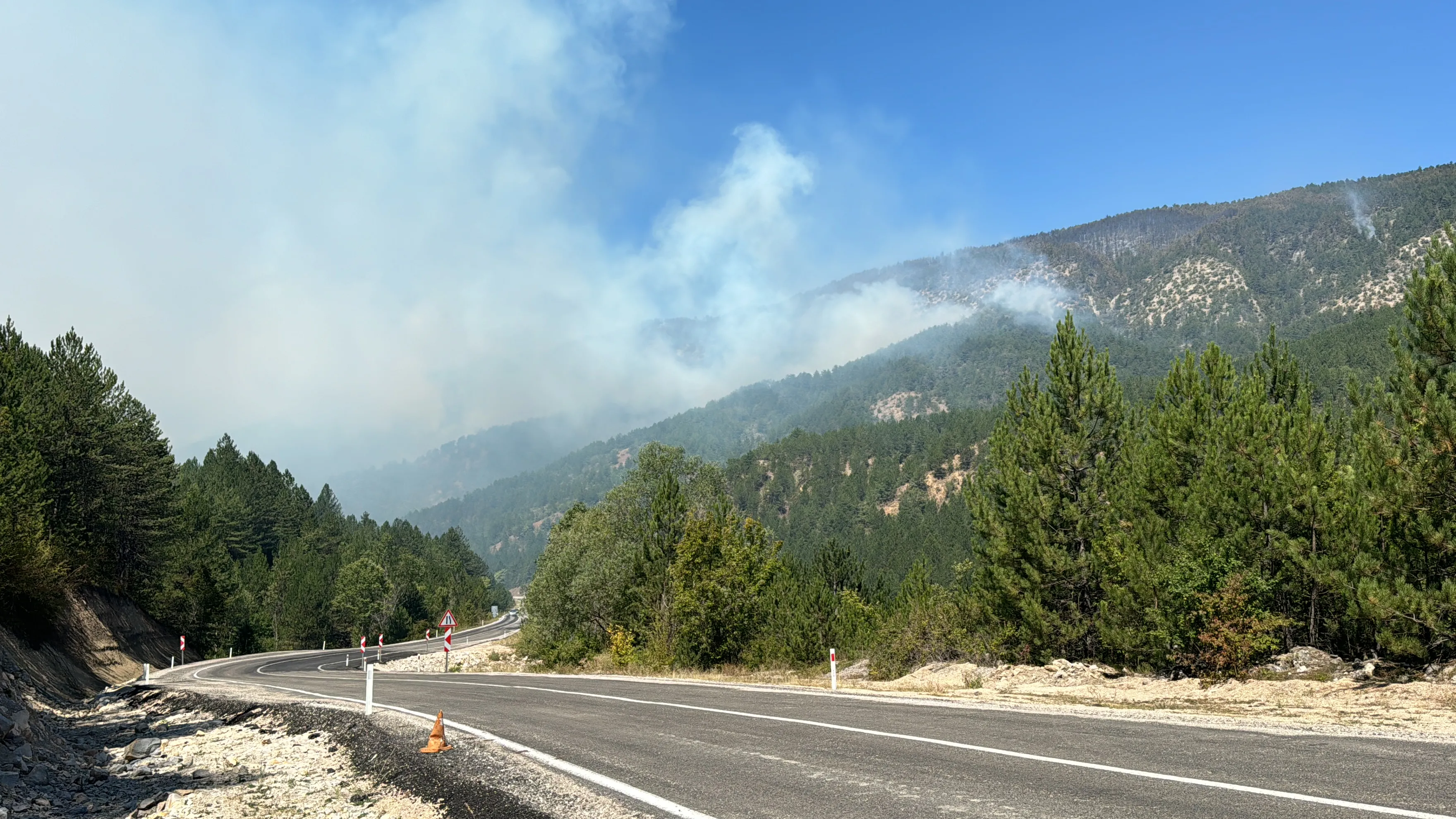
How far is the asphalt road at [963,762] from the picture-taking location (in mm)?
5816

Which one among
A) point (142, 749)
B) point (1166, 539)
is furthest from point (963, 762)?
point (142, 749)

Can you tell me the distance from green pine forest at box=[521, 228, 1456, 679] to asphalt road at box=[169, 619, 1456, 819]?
25.0 feet

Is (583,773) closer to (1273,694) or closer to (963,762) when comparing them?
(963,762)

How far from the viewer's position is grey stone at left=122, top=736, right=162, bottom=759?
14.4 m

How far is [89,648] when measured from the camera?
Result: 1483 inches

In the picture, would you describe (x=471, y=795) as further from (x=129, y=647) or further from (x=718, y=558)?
(x=129, y=647)

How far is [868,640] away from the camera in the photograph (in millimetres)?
33000

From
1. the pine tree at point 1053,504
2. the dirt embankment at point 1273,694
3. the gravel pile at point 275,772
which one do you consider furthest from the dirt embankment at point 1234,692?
the gravel pile at point 275,772

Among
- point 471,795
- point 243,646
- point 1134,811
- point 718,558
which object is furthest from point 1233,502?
point 243,646

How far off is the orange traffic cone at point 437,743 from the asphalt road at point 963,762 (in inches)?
39.6

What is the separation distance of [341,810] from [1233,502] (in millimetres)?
17521

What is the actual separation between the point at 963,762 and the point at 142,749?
50.8 ft

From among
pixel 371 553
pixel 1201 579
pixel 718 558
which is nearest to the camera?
pixel 1201 579

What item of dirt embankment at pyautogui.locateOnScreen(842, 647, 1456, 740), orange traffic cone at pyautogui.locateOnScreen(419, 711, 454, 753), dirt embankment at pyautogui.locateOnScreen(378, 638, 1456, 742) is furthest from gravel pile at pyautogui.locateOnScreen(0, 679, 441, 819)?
dirt embankment at pyautogui.locateOnScreen(842, 647, 1456, 740)
